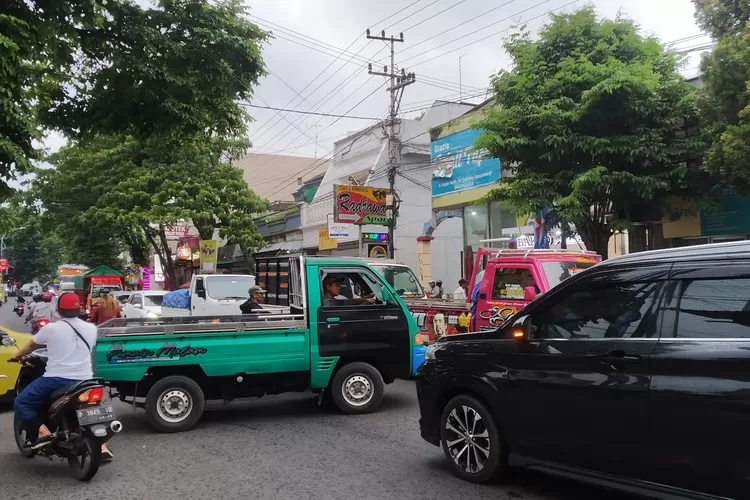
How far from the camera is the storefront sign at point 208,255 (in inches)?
1142

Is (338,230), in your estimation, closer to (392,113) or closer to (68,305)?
(392,113)

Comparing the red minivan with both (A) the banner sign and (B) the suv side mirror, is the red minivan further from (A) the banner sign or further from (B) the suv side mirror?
(A) the banner sign

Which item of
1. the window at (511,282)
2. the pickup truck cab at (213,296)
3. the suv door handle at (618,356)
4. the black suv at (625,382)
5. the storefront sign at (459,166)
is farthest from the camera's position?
the storefront sign at (459,166)

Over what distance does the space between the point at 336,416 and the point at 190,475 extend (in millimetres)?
2601

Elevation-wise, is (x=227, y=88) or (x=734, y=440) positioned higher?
(x=227, y=88)

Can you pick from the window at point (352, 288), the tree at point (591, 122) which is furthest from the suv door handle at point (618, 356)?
the tree at point (591, 122)

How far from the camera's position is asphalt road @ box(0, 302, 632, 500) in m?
5.04

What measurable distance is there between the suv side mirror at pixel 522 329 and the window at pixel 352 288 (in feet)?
11.3

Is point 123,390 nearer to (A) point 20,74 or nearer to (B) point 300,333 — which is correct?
(B) point 300,333

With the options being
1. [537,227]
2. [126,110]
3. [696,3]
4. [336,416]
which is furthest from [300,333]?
[537,227]

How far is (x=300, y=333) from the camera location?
7625 mm

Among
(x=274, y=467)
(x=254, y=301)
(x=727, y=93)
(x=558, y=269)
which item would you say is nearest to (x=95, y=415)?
(x=274, y=467)

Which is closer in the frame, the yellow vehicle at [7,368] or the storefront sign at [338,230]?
the yellow vehicle at [7,368]

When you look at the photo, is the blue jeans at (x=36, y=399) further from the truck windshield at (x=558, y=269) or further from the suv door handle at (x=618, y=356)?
the truck windshield at (x=558, y=269)
